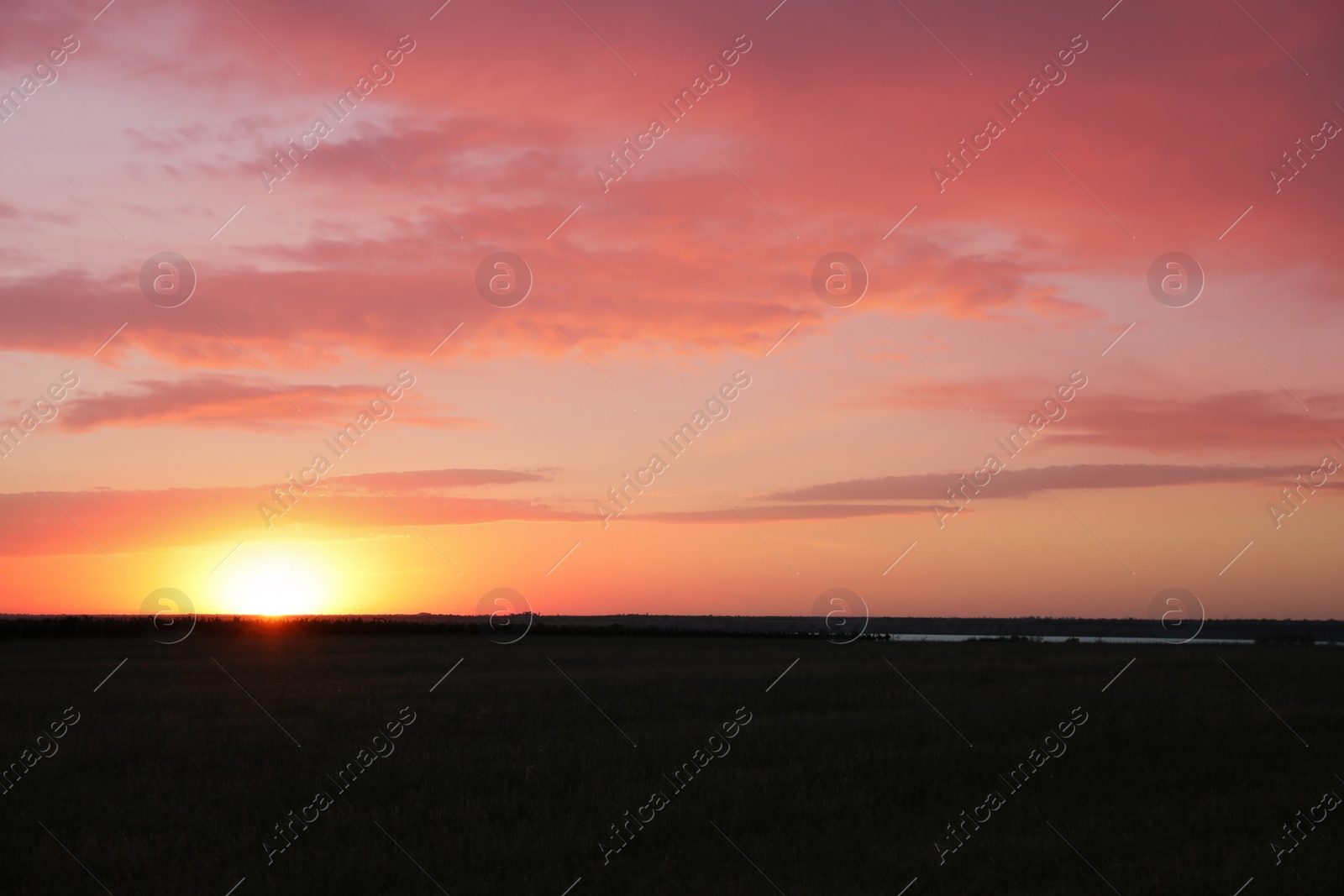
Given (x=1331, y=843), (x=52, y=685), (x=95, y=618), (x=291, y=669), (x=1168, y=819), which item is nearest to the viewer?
(x=1331, y=843)

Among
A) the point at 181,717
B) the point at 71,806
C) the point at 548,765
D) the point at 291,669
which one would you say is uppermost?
the point at 291,669

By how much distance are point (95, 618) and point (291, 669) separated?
48247mm

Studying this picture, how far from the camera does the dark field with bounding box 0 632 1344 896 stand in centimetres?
1167

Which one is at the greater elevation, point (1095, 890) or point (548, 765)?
point (548, 765)

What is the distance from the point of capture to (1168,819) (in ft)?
46.5

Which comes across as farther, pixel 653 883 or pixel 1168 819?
pixel 1168 819

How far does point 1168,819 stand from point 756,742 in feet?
25.5

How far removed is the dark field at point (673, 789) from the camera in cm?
1167

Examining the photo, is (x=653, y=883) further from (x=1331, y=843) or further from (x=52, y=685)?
(x=52, y=685)

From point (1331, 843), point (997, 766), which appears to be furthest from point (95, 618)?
point (1331, 843)

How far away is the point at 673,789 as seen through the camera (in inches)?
616

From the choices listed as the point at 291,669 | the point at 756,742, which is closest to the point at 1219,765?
the point at 756,742

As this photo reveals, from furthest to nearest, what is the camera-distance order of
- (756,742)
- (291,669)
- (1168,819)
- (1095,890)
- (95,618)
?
(95,618) → (291,669) → (756,742) → (1168,819) → (1095,890)

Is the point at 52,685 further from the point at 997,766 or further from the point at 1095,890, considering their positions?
the point at 1095,890
